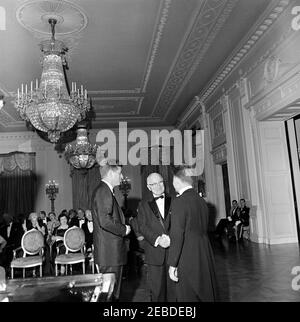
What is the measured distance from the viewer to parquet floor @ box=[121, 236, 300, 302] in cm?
379

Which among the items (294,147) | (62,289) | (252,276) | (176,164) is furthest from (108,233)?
(294,147)

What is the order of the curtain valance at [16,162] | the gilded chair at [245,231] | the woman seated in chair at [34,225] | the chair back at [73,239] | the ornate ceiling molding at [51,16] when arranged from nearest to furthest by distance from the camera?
the ornate ceiling molding at [51,16], the chair back at [73,239], the woman seated in chair at [34,225], the gilded chair at [245,231], the curtain valance at [16,162]

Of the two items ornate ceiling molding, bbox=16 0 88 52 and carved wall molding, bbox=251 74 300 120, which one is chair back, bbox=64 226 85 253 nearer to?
ornate ceiling molding, bbox=16 0 88 52

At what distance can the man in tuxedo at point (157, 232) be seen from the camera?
311 cm

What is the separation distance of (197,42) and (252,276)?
4.86 meters

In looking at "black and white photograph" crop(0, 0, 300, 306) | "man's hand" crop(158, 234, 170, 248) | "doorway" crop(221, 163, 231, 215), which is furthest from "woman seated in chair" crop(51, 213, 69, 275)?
"doorway" crop(221, 163, 231, 215)

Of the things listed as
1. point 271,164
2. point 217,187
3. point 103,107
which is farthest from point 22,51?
point 217,187

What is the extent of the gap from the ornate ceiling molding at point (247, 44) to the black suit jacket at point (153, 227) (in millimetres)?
4546

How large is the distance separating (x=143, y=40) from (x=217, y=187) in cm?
567

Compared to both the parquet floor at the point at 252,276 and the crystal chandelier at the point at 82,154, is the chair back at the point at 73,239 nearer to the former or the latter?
the parquet floor at the point at 252,276

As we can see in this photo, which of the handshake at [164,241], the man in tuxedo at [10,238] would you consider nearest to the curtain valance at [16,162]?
the man in tuxedo at [10,238]

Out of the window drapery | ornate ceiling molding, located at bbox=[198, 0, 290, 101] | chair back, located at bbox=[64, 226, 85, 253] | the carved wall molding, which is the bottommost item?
chair back, located at bbox=[64, 226, 85, 253]

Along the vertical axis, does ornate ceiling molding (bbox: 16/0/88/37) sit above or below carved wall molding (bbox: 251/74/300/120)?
above

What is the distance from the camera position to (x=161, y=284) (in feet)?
10.4
